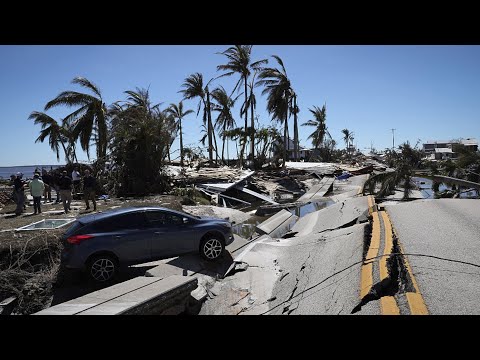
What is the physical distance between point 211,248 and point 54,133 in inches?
1045

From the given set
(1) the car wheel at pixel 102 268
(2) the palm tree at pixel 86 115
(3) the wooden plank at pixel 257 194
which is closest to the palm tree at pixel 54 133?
(2) the palm tree at pixel 86 115

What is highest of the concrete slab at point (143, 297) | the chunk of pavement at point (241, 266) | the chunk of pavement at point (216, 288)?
the concrete slab at point (143, 297)

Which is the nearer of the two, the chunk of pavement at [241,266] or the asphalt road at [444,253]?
the asphalt road at [444,253]

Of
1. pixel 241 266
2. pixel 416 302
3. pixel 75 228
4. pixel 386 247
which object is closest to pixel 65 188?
pixel 75 228

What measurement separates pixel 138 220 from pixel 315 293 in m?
5.01

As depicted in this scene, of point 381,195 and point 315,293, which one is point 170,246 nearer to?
point 315,293

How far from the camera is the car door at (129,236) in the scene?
335 inches

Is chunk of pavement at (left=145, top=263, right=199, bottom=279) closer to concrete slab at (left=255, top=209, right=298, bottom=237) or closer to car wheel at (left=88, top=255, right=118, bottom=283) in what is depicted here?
car wheel at (left=88, top=255, right=118, bottom=283)

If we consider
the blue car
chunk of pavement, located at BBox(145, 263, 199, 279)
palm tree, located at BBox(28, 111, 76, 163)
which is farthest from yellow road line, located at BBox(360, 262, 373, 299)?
palm tree, located at BBox(28, 111, 76, 163)

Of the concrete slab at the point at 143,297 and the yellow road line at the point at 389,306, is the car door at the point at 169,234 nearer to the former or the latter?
the concrete slab at the point at 143,297

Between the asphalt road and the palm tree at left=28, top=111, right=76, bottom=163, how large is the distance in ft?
86.2

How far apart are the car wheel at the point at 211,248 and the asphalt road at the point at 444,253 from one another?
450cm

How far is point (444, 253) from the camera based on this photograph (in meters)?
5.78
